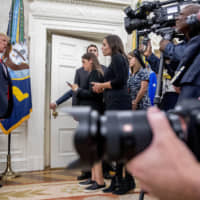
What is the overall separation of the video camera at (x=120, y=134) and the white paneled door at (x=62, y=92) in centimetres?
282

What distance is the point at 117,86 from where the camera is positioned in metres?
1.87

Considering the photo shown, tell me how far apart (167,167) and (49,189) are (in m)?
1.98

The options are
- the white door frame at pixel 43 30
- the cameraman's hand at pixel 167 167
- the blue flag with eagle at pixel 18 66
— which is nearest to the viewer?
the cameraman's hand at pixel 167 167

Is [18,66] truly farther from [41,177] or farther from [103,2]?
[103,2]

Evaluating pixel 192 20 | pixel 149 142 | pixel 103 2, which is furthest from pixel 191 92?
pixel 103 2

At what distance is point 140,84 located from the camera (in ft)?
7.03

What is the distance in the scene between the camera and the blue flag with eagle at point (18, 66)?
265cm

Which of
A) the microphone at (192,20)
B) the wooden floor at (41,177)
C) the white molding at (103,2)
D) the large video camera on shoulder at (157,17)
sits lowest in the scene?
the wooden floor at (41,177)

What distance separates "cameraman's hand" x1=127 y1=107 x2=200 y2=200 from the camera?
32cm

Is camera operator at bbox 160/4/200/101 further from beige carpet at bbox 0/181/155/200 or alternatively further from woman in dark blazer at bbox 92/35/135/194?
beige carpet at bbox 0/181/155/200

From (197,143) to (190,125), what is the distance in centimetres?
3

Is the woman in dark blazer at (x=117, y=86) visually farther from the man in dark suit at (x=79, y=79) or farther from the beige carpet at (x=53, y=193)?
the man in dark suit at (x=79, y=79)

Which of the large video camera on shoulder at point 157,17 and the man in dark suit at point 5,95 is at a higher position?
the large video camera on shoulder at point 157,17

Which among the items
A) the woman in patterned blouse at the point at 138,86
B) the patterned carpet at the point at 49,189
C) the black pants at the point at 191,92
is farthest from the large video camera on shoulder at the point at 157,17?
the patterned carpet at the point at 49,189
